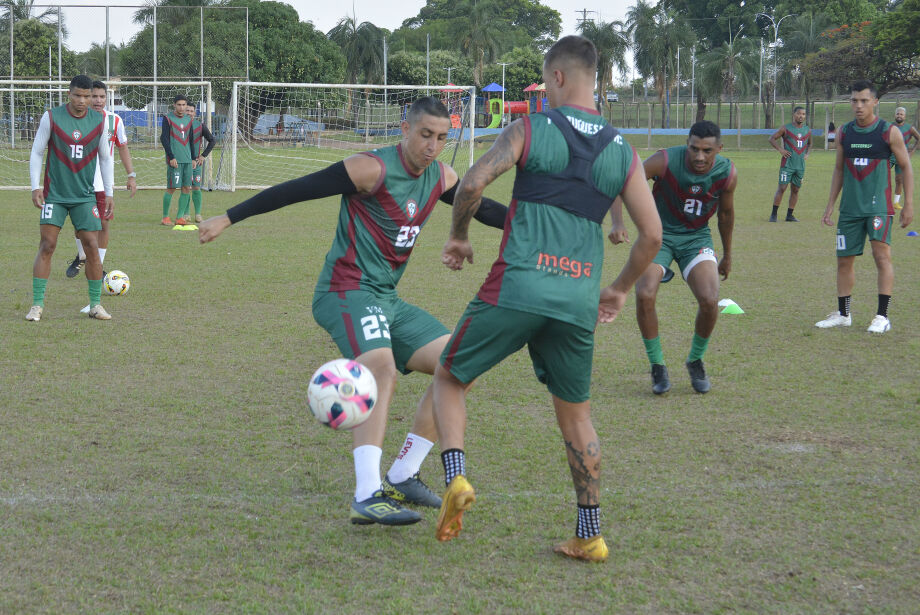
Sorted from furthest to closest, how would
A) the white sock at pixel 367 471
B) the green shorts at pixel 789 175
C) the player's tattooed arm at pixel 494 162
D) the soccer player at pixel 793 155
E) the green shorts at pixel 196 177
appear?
the green shorts at pixel 789 175 → the soccer player at pixel 793 155 → the green shorts at pixel 196 177 → the white sock at pixel 367 471 → the player's tattooed arm at pixel 494 162

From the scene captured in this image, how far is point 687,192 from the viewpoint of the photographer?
674 centimetres

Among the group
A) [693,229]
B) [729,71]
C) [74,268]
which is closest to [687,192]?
[693,229]

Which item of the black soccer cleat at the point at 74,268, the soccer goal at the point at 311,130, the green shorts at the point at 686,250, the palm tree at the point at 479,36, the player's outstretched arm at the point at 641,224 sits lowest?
Answer: the black soccer cleat at the point at 74,268

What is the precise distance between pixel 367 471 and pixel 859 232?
6467mm

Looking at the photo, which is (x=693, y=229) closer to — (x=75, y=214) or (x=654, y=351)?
(x=654, y=351)

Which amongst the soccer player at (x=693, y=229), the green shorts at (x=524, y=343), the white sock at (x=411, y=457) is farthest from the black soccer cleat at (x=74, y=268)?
→ the green shorts at (x=524, y=343)

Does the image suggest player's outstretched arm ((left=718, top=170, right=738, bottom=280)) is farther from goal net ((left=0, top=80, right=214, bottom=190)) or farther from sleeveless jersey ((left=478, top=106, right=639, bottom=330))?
goal net ((left=0, top=80, right=214, bottom=190))

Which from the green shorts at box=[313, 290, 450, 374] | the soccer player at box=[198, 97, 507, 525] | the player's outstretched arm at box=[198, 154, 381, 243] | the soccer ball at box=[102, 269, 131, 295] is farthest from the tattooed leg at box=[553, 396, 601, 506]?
the soccer ball at box=[102, 269, 131, 295]

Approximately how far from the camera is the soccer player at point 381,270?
4.35 metres

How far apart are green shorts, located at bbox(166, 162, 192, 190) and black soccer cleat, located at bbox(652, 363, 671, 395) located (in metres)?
12.2

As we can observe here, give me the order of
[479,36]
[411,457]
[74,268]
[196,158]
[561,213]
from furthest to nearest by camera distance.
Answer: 1. [479,36]
2. [196,158]
3. [74,268]
4. [411,457]
5. [561,213]

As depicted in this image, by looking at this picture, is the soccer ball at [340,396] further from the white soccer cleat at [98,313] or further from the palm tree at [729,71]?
the palm tree at [729,71]

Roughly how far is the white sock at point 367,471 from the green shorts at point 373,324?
0.45 meters

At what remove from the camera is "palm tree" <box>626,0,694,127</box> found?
245 ft
